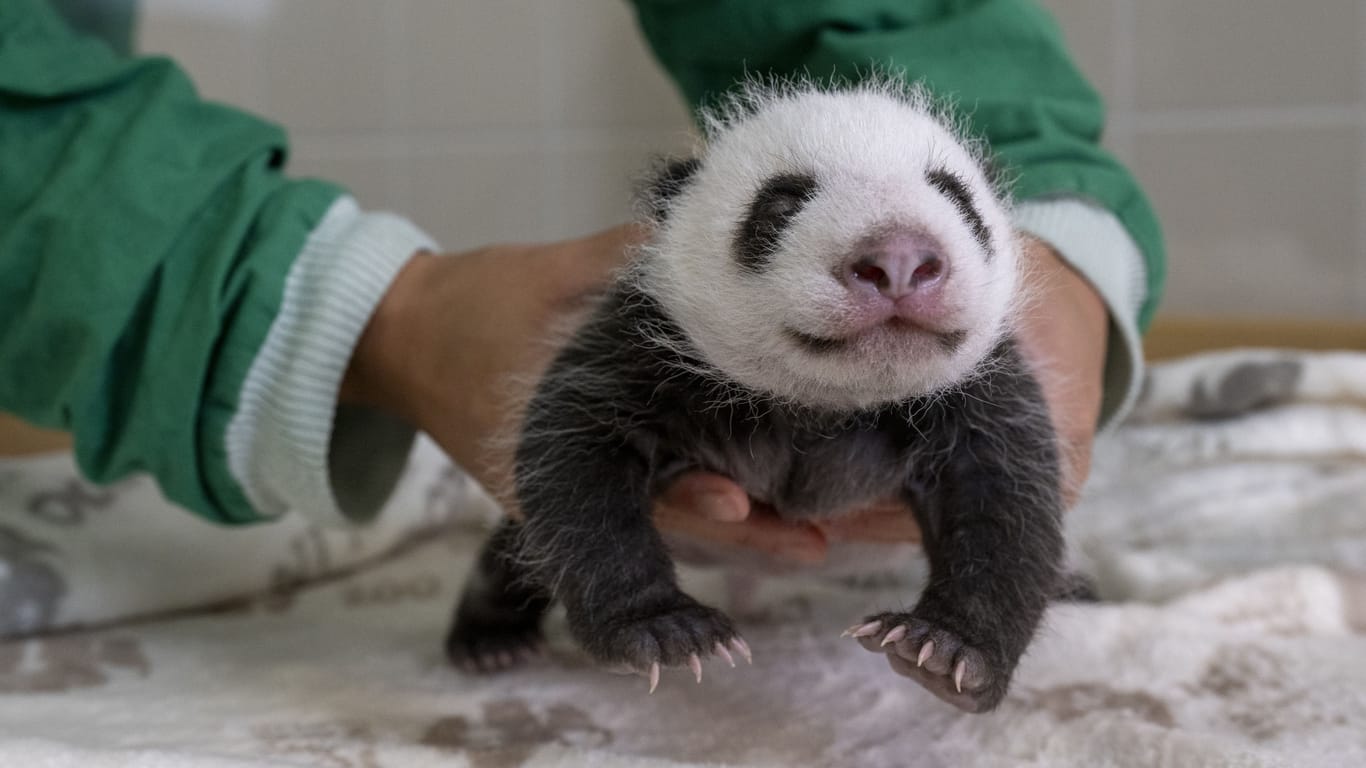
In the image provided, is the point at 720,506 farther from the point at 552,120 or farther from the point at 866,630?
the point at 552,120

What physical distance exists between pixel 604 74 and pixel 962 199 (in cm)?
176

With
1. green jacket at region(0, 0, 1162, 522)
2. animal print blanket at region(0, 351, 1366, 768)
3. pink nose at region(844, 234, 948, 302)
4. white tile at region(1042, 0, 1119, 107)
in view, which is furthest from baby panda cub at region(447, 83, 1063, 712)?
white tile at region(1042, 0, 1119, 107)

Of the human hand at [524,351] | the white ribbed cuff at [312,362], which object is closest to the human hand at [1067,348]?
the human hand at [524,351]

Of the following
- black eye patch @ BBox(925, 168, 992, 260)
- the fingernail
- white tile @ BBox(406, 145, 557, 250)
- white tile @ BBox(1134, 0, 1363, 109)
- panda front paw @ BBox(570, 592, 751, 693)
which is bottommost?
white tile @ BBox(406, 145, 557, 250)

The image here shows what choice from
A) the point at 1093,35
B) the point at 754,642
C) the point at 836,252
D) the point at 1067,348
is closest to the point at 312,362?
the point at 754,642

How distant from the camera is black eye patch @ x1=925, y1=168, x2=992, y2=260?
0.98m

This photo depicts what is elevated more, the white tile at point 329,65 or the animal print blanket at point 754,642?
the white tile at point 329,65

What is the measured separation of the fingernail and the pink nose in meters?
0.32

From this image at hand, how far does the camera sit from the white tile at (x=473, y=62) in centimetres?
261

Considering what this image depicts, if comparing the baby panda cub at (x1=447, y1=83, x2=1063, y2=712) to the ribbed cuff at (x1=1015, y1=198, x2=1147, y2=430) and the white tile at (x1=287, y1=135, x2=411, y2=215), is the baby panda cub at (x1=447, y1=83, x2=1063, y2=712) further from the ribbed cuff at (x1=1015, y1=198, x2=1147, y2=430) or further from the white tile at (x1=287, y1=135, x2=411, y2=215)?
the white tile at (x1=287, y1=135, x2=411, y2=215)

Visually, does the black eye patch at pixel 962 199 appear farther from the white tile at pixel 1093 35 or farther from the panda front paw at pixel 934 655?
the white tile at pixel 1093 35

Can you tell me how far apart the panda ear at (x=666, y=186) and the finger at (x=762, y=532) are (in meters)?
0.29

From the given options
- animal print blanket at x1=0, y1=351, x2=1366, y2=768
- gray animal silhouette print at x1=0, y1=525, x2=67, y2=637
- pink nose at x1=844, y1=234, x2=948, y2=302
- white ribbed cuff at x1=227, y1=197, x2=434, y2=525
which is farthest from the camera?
gray animal silhouette print at x1=0, y1=525, x2=67, y2=637

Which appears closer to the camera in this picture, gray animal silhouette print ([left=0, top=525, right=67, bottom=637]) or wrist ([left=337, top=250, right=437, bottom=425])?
wrist ([left=337, top=250, right=437, bottom=425])
